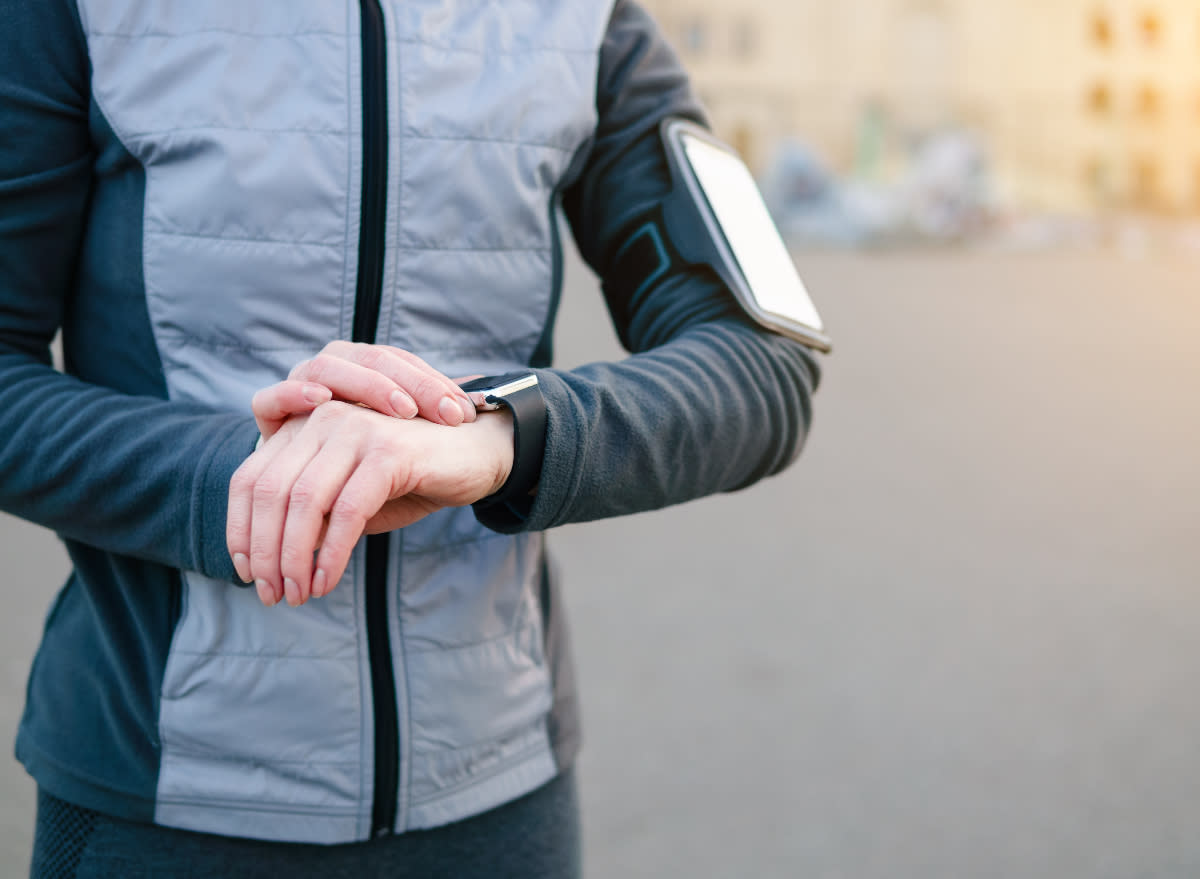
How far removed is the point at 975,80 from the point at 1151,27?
12.2ft

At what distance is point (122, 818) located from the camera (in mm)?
1050

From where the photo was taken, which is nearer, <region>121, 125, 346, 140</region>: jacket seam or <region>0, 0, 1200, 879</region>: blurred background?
<region>121, 125, 346, 140</region>: jacket seam

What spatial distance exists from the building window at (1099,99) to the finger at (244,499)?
2449cm

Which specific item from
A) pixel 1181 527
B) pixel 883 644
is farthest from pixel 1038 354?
pixel 883 644

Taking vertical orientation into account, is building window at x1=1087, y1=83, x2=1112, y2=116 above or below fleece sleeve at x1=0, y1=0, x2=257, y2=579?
below

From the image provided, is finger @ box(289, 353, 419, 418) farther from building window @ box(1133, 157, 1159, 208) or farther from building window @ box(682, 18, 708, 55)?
building window @ box(682, 18, 708, 55)

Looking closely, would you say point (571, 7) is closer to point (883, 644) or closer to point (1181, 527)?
point (883, 644)

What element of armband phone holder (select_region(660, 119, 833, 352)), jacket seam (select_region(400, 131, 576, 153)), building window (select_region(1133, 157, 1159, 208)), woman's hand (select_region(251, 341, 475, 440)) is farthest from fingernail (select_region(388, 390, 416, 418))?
building window (select_region(1133, 157, 1159, 208))

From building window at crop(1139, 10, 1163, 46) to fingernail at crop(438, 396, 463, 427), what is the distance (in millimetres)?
26200

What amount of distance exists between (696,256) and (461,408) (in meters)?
Result: 0.36

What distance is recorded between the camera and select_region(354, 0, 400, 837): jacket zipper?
3.40 ft

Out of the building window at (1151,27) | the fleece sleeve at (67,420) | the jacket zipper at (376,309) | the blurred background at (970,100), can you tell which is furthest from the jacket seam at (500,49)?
the building window at (1151,27)

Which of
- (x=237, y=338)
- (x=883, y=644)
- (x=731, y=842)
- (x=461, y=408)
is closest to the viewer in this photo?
(x=461, y=408)

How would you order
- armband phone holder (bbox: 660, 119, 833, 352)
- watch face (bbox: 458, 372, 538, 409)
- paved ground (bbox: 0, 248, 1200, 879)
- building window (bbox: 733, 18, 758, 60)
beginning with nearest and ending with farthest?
watch face (bbox: 458, 372, 538, 409) → armband phone holder (bbox: 660, 119, 833, 352) → paved ground (bbox: 0, 248, 1200, 879) → building window (bbox: 733, 18, 758, 60)
